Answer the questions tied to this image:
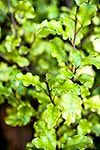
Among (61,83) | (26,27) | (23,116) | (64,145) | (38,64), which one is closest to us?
(61,83)

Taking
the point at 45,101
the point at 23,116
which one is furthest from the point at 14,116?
the point at 45,101

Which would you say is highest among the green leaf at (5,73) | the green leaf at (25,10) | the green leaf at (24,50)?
the green leaf at (25,10)

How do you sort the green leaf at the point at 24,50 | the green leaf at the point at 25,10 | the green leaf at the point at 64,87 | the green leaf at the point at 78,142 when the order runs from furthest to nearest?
the green leaf at the point at 24,50
the green leaf at the point at 25,10
the green leaf at the point at 78,142
the green leaf at the point at 64,87

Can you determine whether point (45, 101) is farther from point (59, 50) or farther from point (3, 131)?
point (3, 131)

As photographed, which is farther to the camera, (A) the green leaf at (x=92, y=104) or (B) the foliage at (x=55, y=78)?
(A) the green leaf at (x=92, y=104)

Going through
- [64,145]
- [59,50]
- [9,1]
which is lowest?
[64,145]

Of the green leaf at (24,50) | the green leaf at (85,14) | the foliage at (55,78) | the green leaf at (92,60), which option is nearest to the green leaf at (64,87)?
the foliage at (55,78)

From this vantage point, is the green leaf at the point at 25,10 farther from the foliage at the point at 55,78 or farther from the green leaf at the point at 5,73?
the green leaf at the point at 5,73

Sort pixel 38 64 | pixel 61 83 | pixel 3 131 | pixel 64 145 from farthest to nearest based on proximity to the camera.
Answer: pixel 3 131 < pixel 38 64 < pixel 64 145 < pixel 61 83

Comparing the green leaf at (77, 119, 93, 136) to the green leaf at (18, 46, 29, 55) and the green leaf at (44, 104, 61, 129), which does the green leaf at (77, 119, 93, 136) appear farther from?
the green leaf at (18, 46, 29, 55)
